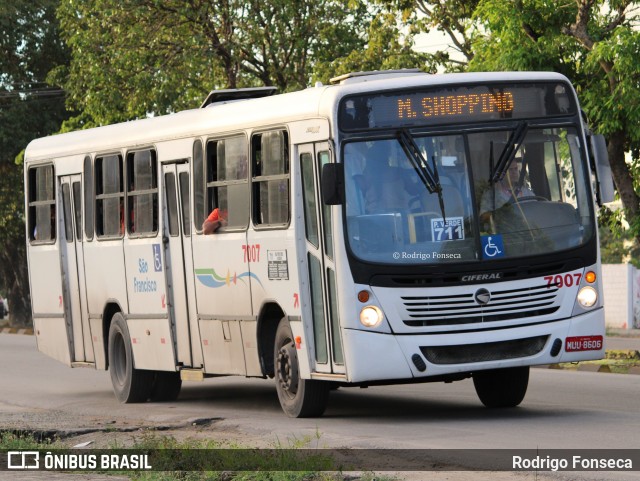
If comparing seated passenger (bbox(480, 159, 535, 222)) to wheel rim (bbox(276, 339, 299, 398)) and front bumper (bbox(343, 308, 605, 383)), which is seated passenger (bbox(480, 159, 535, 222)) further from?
wheel rim (bbox(276, 339, 299, 398))

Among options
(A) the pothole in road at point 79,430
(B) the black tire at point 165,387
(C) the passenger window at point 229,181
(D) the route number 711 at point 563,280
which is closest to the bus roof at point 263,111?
(C) the passenger window at point 229,181

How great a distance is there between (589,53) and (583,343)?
9338 mm

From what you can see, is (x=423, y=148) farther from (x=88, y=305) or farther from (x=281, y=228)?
(x=88, y=305)

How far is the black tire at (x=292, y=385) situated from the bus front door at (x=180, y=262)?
6.15 feet

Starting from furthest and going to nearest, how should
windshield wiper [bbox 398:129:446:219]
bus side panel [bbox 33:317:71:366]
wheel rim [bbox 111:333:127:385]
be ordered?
bus side panel [bbox 33:317:71:366]
wheel rim [bbox 111:333:127:385]
windshield wiper [bbox 398:129:446:219]

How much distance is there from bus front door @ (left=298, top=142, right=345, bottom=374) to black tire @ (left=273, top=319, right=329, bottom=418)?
1.40 ft

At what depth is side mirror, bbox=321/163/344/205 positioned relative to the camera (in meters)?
12.6

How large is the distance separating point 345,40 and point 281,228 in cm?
2253

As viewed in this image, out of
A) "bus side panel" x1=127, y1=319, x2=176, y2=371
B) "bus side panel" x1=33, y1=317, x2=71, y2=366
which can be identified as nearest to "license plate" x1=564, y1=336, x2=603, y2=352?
"bus side panel" x1=127, y1=319, x2=176, y2=371

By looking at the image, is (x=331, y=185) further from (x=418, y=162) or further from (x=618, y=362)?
(x=618, y=362)

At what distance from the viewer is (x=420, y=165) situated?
42.1 feet

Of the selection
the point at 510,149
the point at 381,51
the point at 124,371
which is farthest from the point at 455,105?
the point at 381,51

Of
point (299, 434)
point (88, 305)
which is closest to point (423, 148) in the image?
point (299, 434)

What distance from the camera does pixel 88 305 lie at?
1834cm
